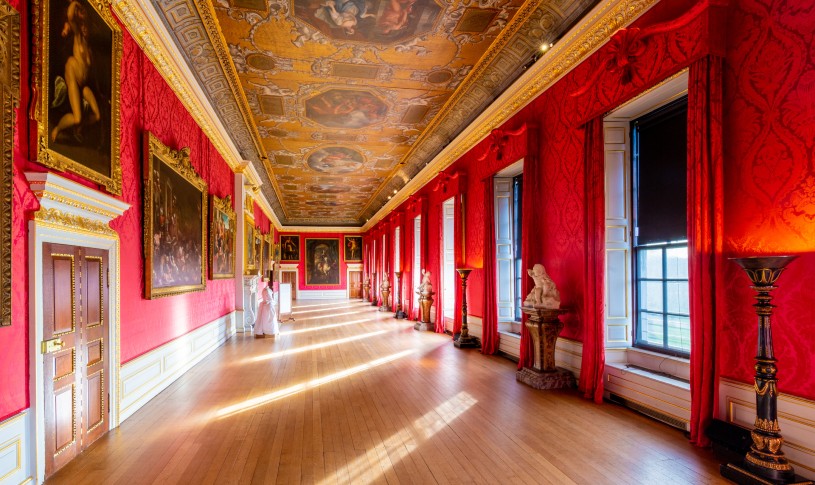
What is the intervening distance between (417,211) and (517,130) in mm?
7802

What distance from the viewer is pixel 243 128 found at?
11.0 metres

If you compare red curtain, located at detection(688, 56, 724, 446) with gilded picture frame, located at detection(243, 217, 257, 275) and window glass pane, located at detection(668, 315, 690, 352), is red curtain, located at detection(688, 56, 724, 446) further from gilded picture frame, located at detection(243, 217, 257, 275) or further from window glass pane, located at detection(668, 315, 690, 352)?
gilded picture frame, located at detection(243, 217, 257, 275)

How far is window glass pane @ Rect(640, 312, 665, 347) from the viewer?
5.47 metres

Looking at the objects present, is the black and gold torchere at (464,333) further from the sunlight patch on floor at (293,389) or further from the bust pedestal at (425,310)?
the bust pedestal at (425,310)

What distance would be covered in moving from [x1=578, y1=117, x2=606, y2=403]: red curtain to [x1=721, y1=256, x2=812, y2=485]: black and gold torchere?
7.31 feet

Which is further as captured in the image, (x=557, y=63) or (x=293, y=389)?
(x=557, y=63)

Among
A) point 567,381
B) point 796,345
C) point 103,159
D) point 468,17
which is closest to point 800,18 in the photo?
point 796,345

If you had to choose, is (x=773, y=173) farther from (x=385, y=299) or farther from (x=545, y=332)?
(x=385, y=299)

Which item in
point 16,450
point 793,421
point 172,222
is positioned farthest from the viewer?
point 172,222

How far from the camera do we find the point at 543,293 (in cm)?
645

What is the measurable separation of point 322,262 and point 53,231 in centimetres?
2736

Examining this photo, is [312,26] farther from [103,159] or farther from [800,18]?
[800,18]

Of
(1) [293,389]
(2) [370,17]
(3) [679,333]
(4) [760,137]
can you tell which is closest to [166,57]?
(2) [370,17]

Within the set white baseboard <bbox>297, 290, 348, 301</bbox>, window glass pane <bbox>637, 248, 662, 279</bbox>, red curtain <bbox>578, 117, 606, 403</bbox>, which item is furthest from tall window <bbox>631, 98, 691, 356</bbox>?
white baseboard <bbox>297, 290, 348, 301</bbox>
